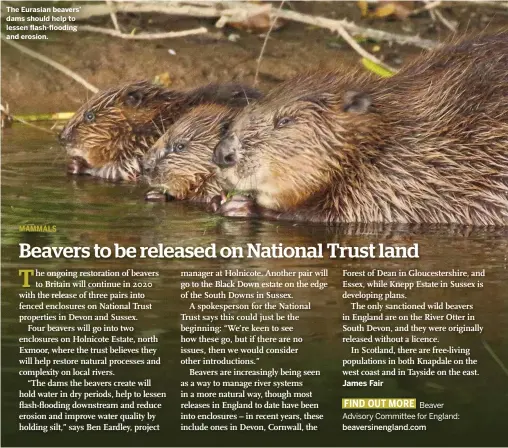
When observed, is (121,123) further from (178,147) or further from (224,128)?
(224,128)

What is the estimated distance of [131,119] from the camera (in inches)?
364

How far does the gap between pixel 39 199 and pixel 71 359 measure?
2.61 meters

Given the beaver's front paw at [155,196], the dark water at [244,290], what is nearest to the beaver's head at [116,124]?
the dark water at [244,290]

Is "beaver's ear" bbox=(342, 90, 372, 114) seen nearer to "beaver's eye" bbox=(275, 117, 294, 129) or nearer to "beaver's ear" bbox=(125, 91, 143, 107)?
"beaver's eye" bbox=(275, 117, 294, 129)

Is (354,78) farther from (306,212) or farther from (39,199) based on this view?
(39,199)

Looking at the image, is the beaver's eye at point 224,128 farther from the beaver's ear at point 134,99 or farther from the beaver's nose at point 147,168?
the beaver's ear at point 134,99

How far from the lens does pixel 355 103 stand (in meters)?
7.38

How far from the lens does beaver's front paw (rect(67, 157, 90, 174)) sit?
29.4 feet

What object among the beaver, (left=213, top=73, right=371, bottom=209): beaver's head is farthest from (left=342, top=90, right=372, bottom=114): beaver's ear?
the beaver

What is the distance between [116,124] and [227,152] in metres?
2.08

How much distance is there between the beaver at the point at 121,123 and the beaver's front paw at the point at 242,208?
1797 mm

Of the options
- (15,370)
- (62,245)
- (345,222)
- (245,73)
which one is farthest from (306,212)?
(245,73)

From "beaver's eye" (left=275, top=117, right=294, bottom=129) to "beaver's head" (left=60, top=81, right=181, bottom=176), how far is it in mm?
1932

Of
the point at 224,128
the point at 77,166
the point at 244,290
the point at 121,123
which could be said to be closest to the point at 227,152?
the point at 224,128
